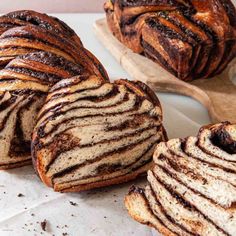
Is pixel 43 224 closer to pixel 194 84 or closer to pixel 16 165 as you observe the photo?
→ pixel 16 165

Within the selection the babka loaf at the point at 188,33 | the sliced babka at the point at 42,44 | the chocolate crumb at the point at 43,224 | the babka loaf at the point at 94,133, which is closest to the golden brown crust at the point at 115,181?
the babka loaf at the point at 94,133

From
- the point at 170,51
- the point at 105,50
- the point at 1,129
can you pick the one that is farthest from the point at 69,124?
the point at 105,50

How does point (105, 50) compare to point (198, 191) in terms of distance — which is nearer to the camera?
point (198, 191)

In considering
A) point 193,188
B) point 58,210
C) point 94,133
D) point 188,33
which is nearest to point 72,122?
point 94,133

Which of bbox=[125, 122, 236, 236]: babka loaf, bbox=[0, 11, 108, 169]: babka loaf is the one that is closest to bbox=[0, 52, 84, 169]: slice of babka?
bbox=[0, 11, 108, 169]: babka loaf

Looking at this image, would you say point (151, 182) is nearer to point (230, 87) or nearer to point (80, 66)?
point (80, 66)
